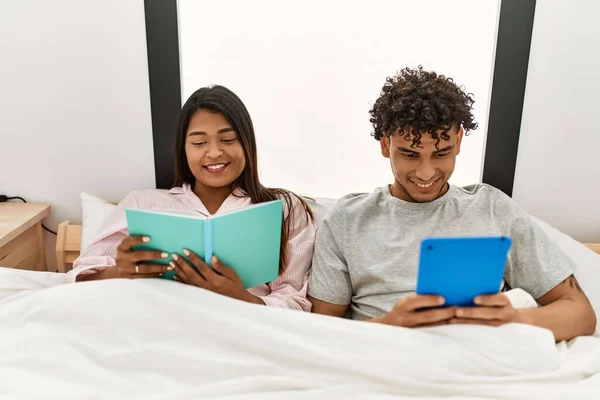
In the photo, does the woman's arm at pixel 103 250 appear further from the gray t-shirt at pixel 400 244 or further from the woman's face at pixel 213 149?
the gray t-shirt at pixel 400 244

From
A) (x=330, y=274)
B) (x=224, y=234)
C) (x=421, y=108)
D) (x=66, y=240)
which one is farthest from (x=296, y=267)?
(x=66, y=240)

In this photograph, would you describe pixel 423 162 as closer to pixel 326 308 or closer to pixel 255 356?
pixel 326 308

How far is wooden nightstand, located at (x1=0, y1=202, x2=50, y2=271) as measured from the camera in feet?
4.94

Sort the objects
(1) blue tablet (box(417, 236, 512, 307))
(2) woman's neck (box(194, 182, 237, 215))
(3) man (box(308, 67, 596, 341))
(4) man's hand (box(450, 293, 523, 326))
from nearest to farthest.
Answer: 1. (1) blue tablet (box(417, 236, 512, 307))
2. (4) man's hand (box(450, 293, 523, 326))
3. (3) man (box(308, 67, 596, 341))
4. (2) woman's neck (box(194, 182, 237, 215))

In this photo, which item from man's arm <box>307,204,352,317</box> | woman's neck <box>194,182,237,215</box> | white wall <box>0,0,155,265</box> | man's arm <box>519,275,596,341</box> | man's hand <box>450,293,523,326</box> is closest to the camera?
man's hand <box>450,293,523,326</box>

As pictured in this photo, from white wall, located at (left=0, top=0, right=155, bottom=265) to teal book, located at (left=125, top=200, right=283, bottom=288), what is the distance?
0.76 m

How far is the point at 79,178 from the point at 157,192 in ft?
1.48

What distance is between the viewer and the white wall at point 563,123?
1.56 meters

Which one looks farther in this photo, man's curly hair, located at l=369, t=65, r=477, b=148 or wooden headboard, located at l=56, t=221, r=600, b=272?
wooden headboard, located at l=56, t=221, r=600, b=272

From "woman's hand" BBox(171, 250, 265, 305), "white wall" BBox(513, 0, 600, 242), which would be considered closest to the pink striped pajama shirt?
"woman's hand" BBox(171, 250, 265, 305)

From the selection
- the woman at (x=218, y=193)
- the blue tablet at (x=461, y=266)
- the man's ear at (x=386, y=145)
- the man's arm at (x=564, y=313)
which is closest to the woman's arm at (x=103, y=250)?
the woman at (x=218, y=193)

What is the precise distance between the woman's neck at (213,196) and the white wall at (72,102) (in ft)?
1.21

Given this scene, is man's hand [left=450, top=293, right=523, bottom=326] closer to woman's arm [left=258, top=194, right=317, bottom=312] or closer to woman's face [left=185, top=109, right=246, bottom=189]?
woman's arm [left=258, top=194, right=317, bottom=312]

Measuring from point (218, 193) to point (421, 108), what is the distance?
647 millimetres
